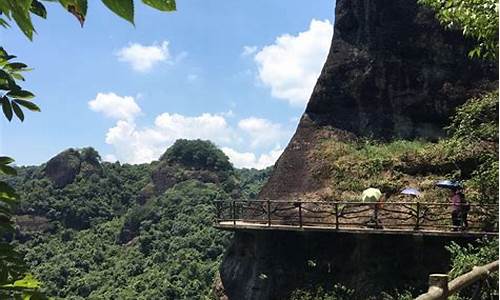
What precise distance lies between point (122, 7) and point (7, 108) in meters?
0.77

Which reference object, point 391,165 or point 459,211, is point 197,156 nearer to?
point 391,165

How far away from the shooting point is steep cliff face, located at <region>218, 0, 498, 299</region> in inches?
614

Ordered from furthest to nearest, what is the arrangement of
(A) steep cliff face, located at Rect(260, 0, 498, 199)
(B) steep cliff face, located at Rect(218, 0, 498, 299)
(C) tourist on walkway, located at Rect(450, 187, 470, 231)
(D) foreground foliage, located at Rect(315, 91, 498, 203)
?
(A) steep cliff face, located at Rect(260, 0, 498, 199) → (D) foreground foliage, located at Rect(315, 91, 498, 203) → (B) steep cliff face, located at Rect(218, 0, 498, 299) → (C) tourist on walkway, located at Rect(450, 187, 470, 231)

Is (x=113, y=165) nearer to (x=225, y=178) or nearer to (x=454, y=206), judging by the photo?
(x=225, y=178)

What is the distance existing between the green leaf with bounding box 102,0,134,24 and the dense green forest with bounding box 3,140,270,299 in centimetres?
3130

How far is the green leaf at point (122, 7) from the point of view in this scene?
2.95 feet

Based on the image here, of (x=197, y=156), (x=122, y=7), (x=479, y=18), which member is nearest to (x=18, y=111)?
(x=122, y=7)

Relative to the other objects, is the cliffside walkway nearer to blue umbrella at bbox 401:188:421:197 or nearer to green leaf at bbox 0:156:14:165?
blue umbrella at bbox 401:188:421:197

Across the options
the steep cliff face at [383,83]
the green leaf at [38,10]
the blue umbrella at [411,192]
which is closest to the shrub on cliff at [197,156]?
the steep cliff face at [383,83]

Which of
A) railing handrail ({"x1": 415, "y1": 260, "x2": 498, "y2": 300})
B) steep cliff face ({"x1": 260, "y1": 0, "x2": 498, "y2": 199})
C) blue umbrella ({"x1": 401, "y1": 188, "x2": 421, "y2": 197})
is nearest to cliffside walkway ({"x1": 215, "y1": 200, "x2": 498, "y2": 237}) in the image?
blue umbrella ({"x1": 401, "y1": 188, "x2": 421, "y2": 197})

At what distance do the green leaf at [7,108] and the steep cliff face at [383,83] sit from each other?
1709cm

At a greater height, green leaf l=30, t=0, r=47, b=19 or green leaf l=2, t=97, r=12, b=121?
green leaf l=30, t=0, r=47, b=19

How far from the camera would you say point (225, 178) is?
7475 centimetres

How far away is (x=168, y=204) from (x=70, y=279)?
14818 millimetres
